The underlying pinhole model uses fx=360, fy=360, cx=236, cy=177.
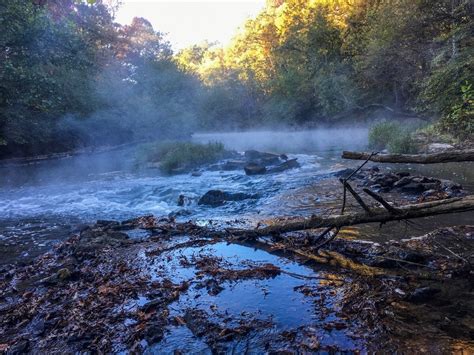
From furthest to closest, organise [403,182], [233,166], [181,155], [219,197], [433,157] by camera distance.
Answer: [181,155], [233,166], [219,197], [403,182], [433,157]

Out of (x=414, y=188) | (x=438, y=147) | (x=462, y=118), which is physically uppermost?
(x=462, y=118)

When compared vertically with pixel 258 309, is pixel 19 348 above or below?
above

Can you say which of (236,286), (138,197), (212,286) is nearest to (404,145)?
(138,197)

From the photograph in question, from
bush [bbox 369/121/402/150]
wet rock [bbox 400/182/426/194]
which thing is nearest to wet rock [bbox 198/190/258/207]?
wet rock [bbox 400/182/426/194]

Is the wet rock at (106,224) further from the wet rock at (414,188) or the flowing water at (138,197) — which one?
the wet rock at (414,188)

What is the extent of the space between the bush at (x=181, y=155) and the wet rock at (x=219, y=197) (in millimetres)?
7912

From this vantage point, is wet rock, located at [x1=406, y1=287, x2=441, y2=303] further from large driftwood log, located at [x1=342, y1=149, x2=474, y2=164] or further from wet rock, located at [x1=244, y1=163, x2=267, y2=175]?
wet rock, located at [x1=244, y1=163, x2=267, y2=175]

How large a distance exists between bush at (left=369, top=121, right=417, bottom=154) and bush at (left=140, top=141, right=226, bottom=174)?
8.38m

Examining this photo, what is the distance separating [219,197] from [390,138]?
10.6m

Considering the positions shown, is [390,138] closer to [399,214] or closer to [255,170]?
[255,170]

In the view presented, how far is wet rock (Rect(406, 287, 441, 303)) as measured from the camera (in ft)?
12.3

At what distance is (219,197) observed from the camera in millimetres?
10148

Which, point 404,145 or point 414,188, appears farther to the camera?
point 404,145

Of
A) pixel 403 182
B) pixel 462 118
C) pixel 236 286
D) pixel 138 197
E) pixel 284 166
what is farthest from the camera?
pixel 284 166
